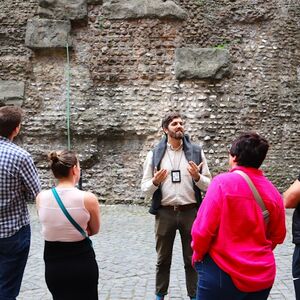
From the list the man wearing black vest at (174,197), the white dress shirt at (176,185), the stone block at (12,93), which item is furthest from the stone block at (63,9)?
the white dress shirt at (176,185)

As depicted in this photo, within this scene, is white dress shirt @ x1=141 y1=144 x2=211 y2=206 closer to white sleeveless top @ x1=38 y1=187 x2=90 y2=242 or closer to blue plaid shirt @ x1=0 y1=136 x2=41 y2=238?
blue plaid shirt @ x1=0 y1=136 x2=41 y2=238

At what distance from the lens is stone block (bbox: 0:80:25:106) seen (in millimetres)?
12516

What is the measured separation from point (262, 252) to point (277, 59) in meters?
10.3

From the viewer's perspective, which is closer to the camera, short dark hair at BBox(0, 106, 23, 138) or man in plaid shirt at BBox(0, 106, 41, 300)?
man in plaid shirt at BBox(0, 106, 41, 300)

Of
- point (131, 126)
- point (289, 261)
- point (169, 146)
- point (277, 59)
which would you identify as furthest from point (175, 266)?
point (277, 59)

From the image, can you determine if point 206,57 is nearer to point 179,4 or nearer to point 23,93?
point 179,4

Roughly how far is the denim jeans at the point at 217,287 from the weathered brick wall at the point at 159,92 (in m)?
9.11

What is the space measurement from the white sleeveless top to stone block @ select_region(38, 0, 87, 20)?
9.97 metres

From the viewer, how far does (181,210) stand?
15.5 ft

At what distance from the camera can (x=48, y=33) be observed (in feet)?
41.0

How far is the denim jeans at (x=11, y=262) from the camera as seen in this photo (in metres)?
3.71

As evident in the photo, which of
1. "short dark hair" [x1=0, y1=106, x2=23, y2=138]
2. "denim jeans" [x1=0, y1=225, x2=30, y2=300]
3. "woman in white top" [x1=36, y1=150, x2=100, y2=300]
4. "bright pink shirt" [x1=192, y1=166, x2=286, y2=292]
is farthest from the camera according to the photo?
"short dark hair" [x1=0, y1=106, x2=23, y2=138]

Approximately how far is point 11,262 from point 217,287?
1.68m

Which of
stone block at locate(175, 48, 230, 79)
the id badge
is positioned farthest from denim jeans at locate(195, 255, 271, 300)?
stone block at locate(175, 48, 230, 79)
